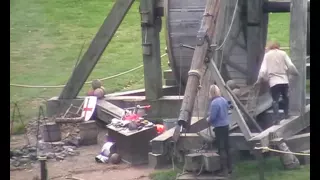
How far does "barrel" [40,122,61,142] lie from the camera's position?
14672mm

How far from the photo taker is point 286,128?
12969 millimetres

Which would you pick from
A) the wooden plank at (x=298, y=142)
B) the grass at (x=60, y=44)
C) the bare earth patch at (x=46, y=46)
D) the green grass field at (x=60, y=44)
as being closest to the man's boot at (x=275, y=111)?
the wooden plank at (x=298, y=142)

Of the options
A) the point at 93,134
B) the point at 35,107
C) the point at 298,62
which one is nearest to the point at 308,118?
the point at 298,62

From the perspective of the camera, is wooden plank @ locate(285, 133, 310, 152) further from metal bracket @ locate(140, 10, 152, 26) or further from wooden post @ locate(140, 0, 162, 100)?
metal bracket @ locate(140, 10, 152, 26)

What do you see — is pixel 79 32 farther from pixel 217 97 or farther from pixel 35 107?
pixel 217 97

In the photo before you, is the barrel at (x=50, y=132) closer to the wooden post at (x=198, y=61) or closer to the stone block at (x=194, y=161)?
the wooden post at (x=198, y=61)

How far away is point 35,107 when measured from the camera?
17500mm

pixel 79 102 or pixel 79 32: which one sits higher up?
pixel 79 32

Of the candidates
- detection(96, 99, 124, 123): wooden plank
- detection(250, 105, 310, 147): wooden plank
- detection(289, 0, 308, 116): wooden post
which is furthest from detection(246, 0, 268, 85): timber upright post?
detection(96, 99, 124, 123): wooden plank

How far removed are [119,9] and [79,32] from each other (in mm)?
11578

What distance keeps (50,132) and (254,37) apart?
4.10 meters

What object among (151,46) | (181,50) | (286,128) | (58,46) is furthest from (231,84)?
(58,46)

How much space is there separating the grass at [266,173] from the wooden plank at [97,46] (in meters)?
3.87

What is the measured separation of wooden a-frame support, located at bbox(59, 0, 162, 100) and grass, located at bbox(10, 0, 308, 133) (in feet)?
4.89
